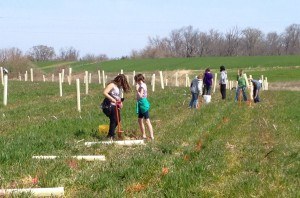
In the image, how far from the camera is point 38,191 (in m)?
6.47

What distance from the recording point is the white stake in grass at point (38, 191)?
20.6ft

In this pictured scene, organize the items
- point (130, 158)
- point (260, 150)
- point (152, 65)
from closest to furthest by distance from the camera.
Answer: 1. point (130, 158)
2. point (260, 150)
3. point (152, 65)

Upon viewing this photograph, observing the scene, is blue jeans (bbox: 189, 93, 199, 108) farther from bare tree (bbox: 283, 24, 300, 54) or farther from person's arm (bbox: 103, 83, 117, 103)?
bare tree (bbox: 283, 24, 300, 54)

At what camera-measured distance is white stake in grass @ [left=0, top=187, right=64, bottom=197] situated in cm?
629

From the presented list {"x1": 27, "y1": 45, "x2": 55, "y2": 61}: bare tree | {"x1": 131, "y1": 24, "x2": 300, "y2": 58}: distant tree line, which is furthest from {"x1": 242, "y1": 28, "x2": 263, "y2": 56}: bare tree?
{"x1": 27, "y1": 45, "x2": 55, "y2": 61}: bare tree

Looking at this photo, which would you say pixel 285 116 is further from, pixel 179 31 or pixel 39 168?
pixel 179 31

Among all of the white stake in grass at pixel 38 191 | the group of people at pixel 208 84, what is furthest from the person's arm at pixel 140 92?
the group of people at pixel 208 84

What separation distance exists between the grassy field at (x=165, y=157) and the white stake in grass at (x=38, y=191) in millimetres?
129

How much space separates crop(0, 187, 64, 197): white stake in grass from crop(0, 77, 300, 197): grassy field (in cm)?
13

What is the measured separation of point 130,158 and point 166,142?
84.2 inches

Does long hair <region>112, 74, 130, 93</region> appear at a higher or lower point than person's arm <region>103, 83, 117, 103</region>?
higher

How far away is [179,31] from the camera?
144m

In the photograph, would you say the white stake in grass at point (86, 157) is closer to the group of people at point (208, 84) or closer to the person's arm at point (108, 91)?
the person's arm at point (108, 91)

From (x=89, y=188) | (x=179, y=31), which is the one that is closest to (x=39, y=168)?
(x=89, y=188)
